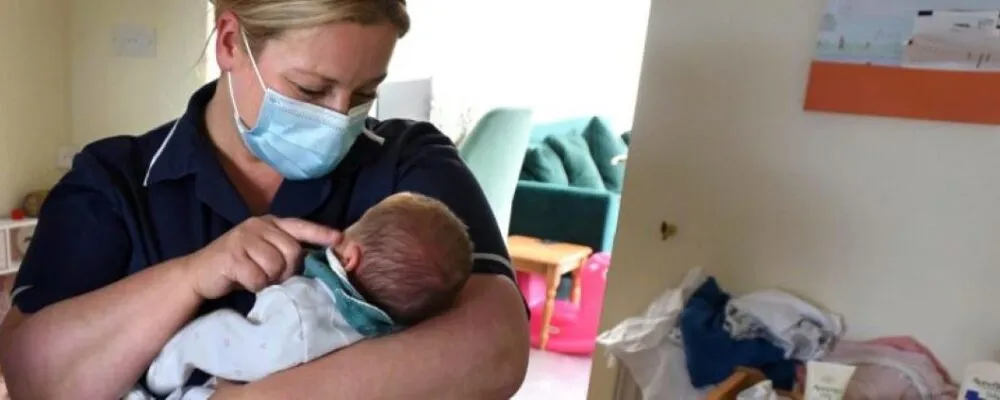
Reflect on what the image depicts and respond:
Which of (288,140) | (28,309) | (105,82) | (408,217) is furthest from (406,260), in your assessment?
(105,82)

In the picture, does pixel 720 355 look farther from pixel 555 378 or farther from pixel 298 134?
pixel 555 378

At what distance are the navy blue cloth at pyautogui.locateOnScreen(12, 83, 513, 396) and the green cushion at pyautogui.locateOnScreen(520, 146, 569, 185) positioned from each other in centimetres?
321

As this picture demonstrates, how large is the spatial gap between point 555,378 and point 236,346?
2608 millimetres

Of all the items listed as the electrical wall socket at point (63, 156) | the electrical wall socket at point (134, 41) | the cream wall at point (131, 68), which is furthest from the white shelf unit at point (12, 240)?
the electrical wall socket at point (134, 41)

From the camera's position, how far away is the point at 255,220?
88 cm

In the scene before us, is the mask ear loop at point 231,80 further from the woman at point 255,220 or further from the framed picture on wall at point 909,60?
the framed picture on wall at point 909,60

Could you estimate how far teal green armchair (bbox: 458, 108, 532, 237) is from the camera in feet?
11.5

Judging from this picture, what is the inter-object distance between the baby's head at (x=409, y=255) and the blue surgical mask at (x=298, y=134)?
4.3 inches

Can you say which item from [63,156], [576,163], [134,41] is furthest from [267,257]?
[576,163]

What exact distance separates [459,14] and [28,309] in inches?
186

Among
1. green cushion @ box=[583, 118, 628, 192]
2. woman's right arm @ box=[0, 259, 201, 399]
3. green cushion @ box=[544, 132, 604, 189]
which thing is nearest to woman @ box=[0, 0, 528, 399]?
woman's right arm @ box=[0, 259, 201, 399]

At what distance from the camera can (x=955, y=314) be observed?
1.64 meters

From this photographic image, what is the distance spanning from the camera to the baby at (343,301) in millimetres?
910

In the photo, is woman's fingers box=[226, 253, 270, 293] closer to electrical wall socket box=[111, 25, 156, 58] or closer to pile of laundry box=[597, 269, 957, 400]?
pile of laundry box=[597, 269, 957, 400]
